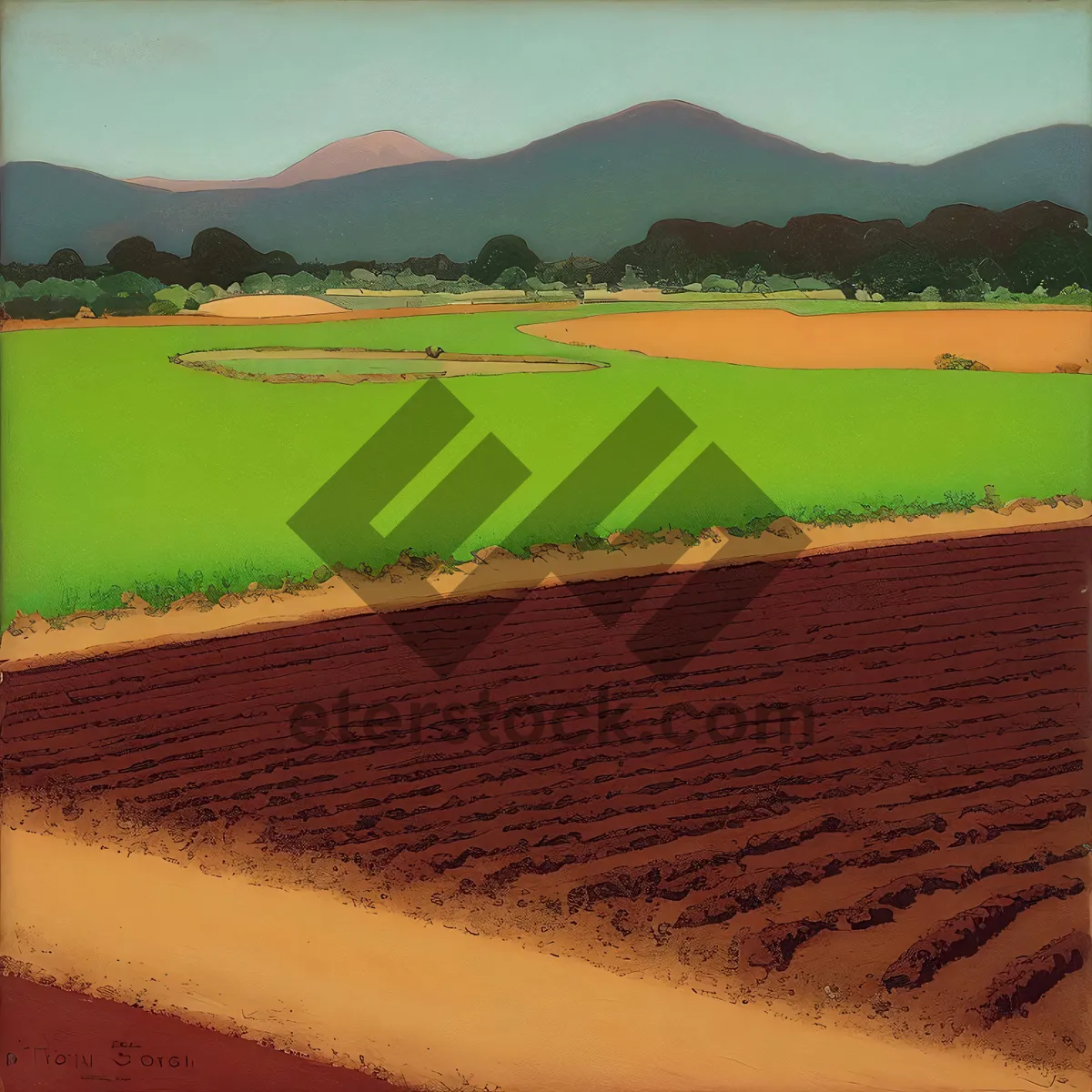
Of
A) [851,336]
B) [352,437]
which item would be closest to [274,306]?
[352,437]

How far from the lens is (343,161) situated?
155 inches

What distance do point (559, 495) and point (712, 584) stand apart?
3.04 feet

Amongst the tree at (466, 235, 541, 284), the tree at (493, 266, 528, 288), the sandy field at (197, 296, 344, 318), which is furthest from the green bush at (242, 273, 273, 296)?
the tree at (493, 266, 528, 288)

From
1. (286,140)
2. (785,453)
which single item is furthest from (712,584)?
(286,140)

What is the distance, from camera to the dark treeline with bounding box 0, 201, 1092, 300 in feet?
13.4

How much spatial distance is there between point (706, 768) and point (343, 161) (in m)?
3.27

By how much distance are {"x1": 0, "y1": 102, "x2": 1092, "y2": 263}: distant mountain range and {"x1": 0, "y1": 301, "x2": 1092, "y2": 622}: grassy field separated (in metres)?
0.40

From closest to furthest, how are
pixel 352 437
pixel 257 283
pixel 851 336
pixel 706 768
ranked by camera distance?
pixel 706 768
pixel 257 283
pixel 352 437
pixel 851 336

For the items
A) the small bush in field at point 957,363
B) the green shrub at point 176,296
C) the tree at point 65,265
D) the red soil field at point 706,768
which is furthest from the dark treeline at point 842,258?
the red soil field at point 706,768

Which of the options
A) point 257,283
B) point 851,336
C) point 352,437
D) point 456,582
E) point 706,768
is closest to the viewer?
point 706,768

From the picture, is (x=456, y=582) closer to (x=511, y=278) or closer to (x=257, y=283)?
→ (x=511, y=278)
